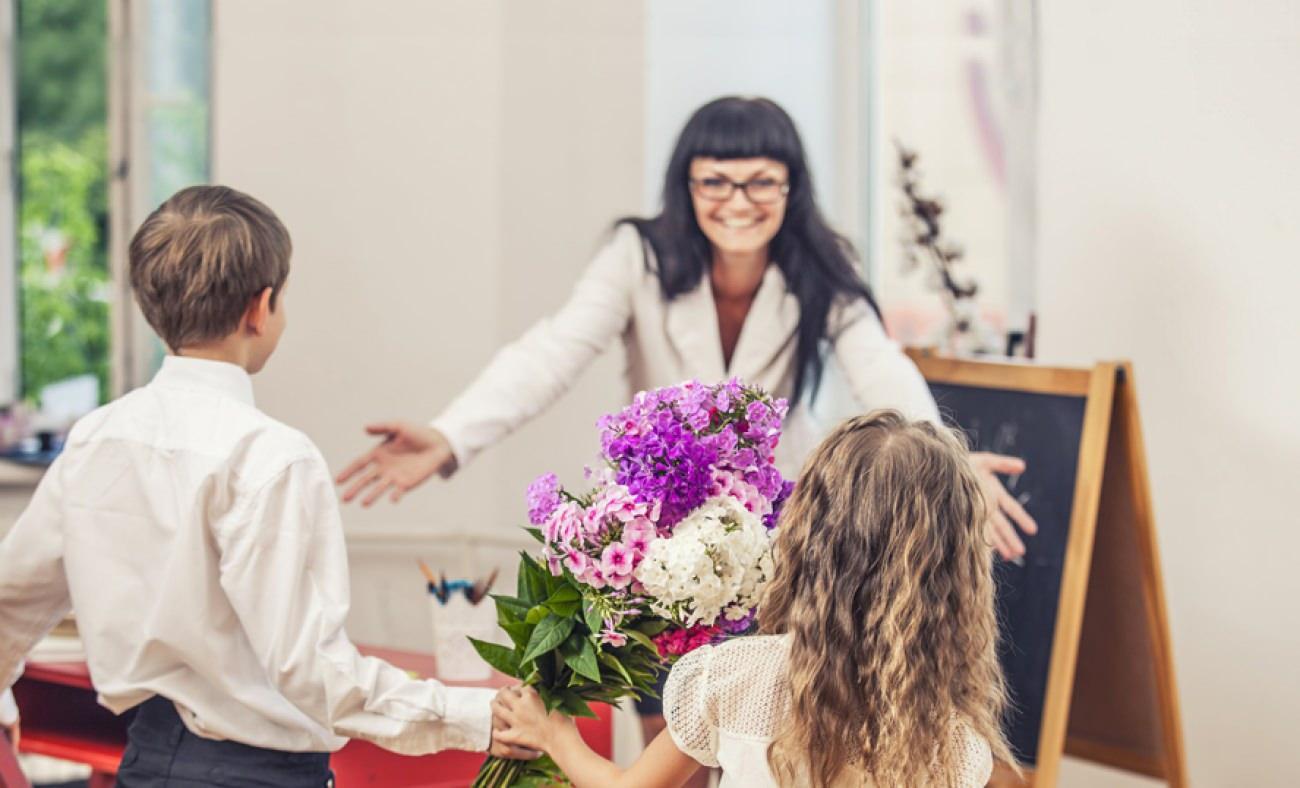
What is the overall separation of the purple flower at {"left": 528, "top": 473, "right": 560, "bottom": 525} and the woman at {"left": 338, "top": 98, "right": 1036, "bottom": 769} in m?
1.05

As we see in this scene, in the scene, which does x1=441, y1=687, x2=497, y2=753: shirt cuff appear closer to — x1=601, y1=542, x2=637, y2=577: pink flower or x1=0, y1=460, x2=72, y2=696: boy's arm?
x1=601, y1=542, x2=637, y2=577: pink flower

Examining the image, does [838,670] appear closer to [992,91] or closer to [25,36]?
[992,91]

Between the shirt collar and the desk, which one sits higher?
the shirt collar

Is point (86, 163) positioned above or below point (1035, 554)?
above

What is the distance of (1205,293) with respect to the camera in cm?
291

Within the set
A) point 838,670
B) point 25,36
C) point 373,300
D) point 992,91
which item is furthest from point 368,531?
point 25,36

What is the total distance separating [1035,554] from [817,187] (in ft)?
4.40

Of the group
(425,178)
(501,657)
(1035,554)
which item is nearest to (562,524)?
(501,657)

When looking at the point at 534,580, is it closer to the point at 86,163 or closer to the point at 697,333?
the point at 697,333

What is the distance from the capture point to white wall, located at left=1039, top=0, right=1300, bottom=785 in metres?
2.77

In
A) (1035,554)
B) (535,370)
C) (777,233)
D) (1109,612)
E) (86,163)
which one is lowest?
(1109,612)

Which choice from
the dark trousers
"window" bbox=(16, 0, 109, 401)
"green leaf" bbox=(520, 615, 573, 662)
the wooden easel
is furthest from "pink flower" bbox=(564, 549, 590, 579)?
"window" bbox=(16, 0, 109, 401)

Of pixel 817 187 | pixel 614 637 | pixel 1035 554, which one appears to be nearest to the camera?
pixel 614 637

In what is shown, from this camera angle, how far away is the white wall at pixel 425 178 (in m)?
3.78
